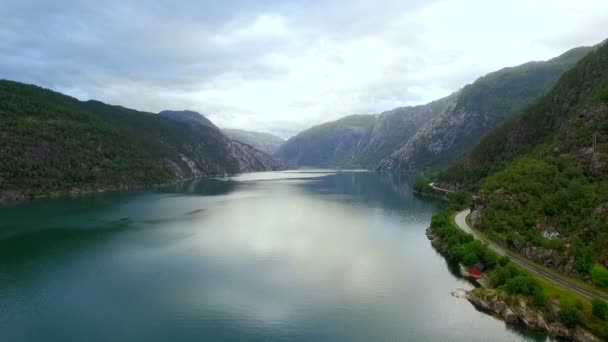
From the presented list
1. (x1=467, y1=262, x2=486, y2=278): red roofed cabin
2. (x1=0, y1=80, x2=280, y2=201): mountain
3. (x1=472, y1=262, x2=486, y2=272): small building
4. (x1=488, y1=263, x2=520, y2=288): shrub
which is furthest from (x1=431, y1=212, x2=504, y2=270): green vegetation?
(x1=0, y1=80, x2=280, y2=201): mountain

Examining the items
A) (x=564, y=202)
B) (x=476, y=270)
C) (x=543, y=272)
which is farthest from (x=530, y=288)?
(x=564, y=202)

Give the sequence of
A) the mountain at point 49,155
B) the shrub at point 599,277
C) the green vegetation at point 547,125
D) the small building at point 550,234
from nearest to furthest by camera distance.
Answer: the shrub at point 599,277 < the small building at point 550,234 < the green vegetation at point 547,125 < the mountain at point 49,155

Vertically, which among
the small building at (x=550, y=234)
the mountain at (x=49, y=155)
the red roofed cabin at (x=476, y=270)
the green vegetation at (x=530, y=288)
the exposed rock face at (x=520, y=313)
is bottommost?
the exposed rock face at (x=520, y=313)

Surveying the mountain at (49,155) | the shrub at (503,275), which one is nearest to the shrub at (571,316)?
the shrub at (503,275)

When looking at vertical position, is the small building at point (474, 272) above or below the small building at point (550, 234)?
below

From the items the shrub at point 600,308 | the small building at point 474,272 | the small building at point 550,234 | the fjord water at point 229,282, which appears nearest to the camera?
the shrub at point 600,308

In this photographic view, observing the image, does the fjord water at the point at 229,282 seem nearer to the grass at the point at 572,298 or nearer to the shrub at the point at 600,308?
the grass at the point at 572,298

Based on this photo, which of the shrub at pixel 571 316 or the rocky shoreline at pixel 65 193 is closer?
the shrub at pixel 571 316
